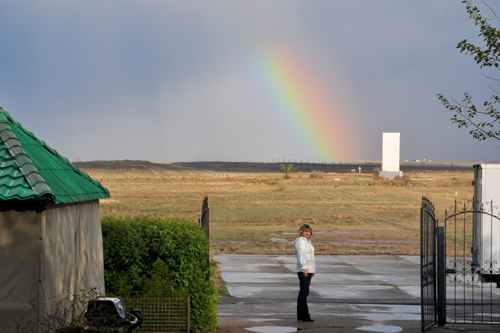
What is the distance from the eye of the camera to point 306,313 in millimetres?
11672

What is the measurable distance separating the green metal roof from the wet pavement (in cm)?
401

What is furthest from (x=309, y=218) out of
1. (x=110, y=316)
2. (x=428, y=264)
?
(x=110, y=316)

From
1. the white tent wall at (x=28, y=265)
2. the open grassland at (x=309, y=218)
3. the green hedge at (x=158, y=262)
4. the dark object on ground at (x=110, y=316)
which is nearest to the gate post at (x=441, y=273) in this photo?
the green hedge at (x=158, y=262)

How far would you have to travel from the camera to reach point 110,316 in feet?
24.4

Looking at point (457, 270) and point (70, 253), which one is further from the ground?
point (70, 253)

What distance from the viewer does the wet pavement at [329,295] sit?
11531 mm

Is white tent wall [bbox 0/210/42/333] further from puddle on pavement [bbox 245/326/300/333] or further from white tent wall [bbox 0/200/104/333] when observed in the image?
puddle on pavement [bbox 245/326/300/333]

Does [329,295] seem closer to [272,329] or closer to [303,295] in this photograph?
[303,295]

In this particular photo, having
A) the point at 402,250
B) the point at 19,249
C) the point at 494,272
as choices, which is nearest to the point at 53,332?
the point at 19,249

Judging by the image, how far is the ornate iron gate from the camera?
10.7m

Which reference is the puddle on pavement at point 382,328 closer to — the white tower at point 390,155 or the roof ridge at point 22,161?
the roof ridge at point 22,161

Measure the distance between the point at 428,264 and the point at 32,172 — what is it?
23.3 ft

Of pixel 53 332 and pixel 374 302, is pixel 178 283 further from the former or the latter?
pixel 374 302

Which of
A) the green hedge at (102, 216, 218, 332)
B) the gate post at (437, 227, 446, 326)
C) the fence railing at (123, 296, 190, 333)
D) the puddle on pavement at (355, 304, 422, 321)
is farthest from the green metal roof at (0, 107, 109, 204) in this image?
the puddle on pavement at (355, 304, 422, 321)
